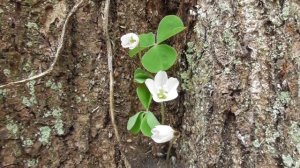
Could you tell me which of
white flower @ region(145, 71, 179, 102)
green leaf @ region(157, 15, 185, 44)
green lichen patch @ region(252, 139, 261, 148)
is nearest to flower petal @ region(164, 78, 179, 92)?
white flower @ region(145, 71, 179, 102)

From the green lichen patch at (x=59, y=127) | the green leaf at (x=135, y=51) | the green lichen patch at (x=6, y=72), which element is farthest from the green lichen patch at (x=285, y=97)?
the green lichen patch at (x=6, y=72)

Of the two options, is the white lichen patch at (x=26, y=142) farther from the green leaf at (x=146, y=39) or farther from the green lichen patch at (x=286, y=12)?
the green lichen patch at (x=286, y=12)

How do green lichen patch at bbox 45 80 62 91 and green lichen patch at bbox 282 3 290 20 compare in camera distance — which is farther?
green lichen patch at bbox 45 80 62 91

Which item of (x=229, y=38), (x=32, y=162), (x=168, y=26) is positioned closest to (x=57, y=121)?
(x=32, y=162)

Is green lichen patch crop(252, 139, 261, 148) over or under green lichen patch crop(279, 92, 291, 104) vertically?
under

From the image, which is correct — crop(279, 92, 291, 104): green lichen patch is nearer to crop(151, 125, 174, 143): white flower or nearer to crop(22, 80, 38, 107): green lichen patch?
crop(151, 125, 174, 143): white flower

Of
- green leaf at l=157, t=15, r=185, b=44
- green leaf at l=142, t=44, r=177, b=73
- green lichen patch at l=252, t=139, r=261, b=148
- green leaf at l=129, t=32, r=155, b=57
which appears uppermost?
green leaf at l=157, t=15, r=185, b=44

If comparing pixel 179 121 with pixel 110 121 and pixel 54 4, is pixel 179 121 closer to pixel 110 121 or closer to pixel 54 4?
pixel 110 121
